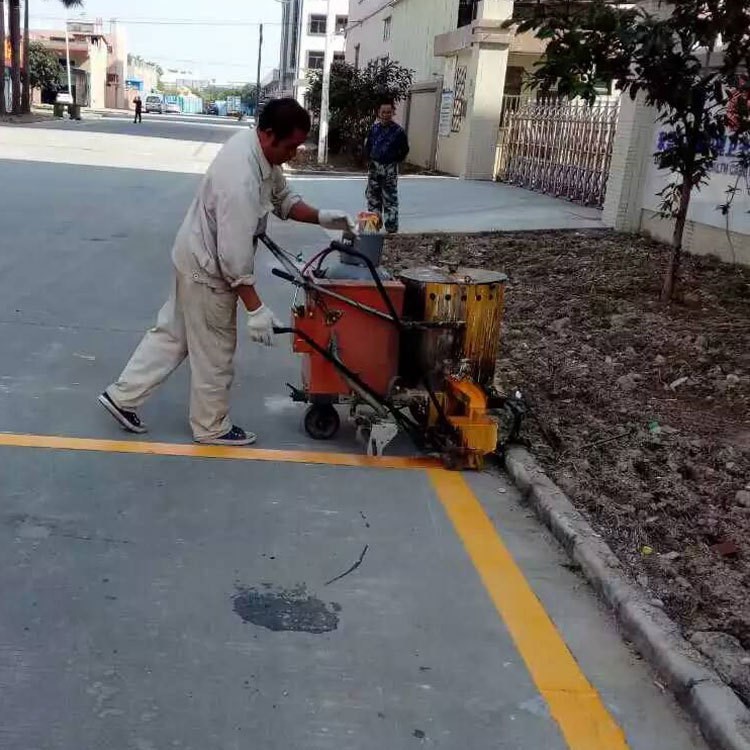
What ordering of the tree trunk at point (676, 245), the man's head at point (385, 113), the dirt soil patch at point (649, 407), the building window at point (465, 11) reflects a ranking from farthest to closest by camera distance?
the building window at point (465, 11)
the man's head at point (385, 113)
the tree trunk at point (676, 245)
the dirt soil patch at point (649, 407)

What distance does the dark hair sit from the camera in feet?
13.6

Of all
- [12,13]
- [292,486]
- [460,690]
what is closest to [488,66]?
[292,486]

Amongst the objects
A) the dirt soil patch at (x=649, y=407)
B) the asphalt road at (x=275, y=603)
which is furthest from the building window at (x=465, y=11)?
the asphalt road at (x=275, y=603)

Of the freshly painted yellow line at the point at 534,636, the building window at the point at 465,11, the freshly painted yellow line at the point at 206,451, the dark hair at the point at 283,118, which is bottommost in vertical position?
the freshly painted yellow line at the point at 534,636

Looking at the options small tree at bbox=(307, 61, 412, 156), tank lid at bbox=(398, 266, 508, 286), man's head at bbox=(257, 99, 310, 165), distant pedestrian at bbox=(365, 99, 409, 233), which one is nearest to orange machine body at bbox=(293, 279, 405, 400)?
Result: tank lid at bbox=(398, 266, 508, 286)

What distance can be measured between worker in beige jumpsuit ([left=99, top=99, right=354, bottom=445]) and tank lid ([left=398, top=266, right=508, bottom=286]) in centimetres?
43

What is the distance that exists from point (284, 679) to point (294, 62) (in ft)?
223

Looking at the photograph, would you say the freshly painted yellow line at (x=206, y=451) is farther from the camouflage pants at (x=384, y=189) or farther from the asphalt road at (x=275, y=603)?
the camouflage pants at (x=384, y=189)

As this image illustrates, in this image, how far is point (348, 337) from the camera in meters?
4.57

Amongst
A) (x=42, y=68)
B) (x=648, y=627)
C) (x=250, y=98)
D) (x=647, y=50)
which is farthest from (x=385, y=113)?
(x=250, y=98)

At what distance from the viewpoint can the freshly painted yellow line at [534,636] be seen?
2.70 metres

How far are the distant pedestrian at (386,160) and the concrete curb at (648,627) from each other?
27.7 ft

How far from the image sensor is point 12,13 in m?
44.6

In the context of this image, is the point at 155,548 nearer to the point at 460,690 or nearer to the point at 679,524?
the point at 460,690
